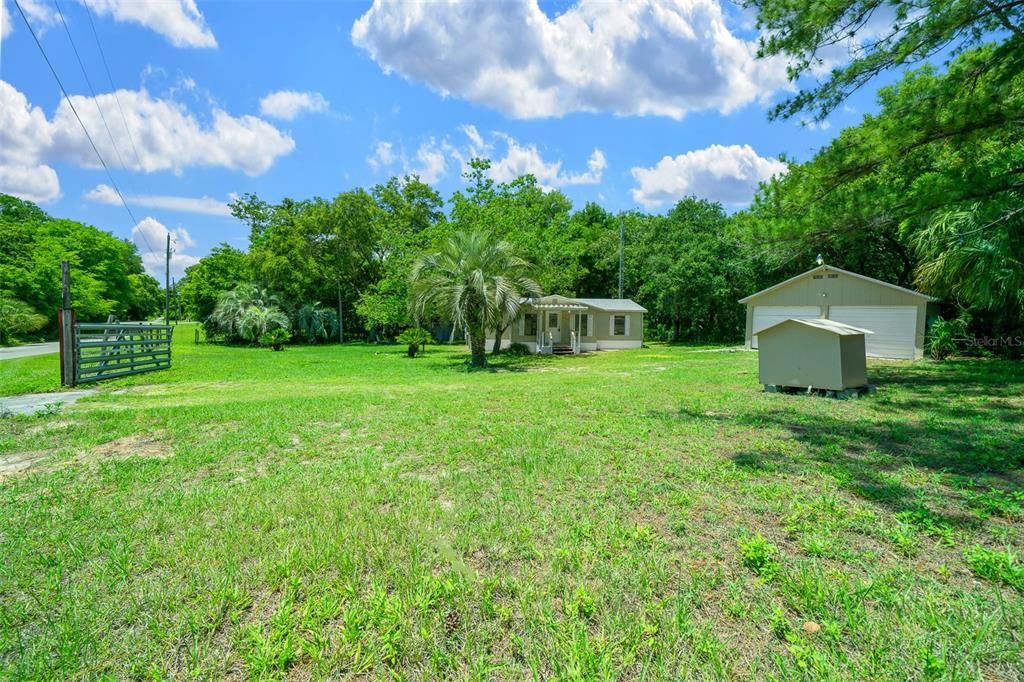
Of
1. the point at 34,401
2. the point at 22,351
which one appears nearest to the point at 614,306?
the point at 34,401

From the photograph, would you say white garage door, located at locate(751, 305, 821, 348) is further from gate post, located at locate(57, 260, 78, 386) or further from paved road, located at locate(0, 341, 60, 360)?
paved road, located at locate(0, 341, 60, 360)

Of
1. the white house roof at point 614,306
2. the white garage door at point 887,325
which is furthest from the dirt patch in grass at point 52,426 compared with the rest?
the white garage door at point 887,325

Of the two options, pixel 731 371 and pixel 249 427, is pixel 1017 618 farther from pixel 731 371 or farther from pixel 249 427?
pixel 731 371

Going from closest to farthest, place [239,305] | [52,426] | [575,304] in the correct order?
[52,426]
[575,304]
[239,305]

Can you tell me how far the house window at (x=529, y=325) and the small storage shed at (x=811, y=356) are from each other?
1503cm

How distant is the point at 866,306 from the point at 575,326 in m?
11.5

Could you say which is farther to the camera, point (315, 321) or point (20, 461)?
point (315, 321)

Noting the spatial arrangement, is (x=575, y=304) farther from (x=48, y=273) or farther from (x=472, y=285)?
(x=48, y=273)

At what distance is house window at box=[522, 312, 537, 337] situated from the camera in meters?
24.1

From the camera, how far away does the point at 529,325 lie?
24219 mm

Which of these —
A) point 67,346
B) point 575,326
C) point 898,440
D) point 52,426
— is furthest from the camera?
point 575,326

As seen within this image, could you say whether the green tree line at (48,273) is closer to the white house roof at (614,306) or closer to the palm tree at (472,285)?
the palm tree at (472,285)

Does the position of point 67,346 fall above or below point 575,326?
below

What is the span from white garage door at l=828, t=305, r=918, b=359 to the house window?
12.1 metres
